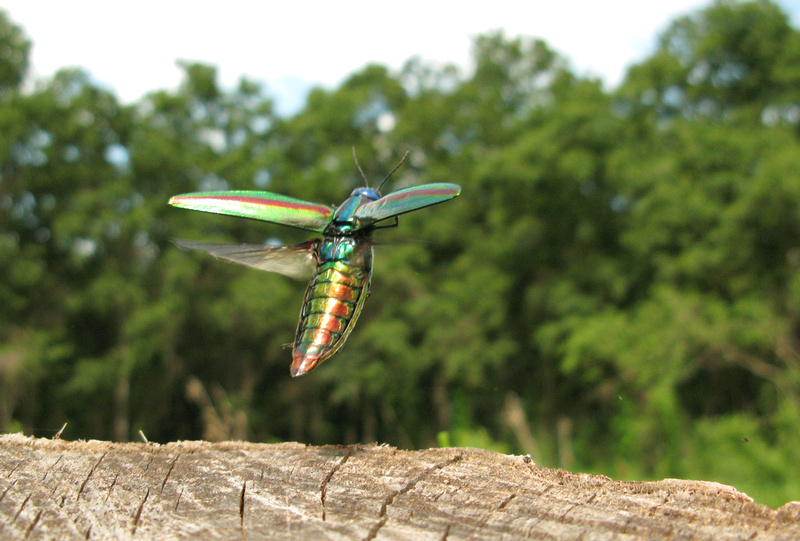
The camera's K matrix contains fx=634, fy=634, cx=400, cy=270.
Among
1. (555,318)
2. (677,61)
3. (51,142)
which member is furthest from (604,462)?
(51,142)

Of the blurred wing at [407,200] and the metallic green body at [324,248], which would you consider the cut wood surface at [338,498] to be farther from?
the blurred wing at [407,200]

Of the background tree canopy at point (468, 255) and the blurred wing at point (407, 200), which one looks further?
the background tree canopy at point (468, 255)

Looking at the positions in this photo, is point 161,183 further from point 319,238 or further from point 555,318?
point 319,238

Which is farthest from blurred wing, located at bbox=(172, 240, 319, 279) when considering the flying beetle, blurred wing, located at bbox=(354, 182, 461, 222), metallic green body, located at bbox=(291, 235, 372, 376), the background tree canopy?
the background tree canopy

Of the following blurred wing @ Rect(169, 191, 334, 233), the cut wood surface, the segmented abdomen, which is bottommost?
the cut wood surface

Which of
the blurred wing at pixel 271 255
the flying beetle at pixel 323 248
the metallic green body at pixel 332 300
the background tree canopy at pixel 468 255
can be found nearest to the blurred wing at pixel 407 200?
the flying beetle at pixel 323 248

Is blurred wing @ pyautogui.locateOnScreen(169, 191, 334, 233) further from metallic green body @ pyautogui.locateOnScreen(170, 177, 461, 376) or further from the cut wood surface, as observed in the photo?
the cut wood surface
